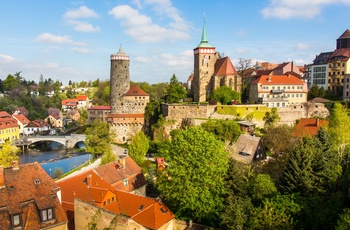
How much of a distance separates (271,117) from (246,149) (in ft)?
50.5

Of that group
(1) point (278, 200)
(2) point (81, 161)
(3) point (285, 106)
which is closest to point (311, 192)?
(1) point (278, 200)

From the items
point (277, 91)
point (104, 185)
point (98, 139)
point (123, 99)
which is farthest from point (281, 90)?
point (104, 185)

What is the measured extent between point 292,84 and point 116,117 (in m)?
28.2

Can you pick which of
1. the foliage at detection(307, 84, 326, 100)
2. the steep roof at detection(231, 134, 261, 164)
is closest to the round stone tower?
the steep roof at detection(231, 134, 261, 164)

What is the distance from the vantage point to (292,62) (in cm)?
6034

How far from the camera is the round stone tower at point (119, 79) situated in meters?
53.5

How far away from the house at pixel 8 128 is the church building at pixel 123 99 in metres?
23.8

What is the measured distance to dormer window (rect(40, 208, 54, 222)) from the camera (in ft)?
55.1

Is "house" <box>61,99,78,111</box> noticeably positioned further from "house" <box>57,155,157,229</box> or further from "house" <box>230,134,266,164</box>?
"house" <box>230,134,266,164</box>

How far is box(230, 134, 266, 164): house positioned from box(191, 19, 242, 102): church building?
18025 mm

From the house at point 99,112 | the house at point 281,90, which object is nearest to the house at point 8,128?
the house at point 99,112

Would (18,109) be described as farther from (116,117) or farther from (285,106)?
(285,106)

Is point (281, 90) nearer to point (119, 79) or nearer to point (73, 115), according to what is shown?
point (119, 79)

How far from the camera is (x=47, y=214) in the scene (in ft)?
55.8
